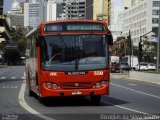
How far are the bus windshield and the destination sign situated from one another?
220 mm

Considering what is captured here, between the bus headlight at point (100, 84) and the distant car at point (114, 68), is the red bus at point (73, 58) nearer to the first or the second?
the bus headlight at point (100, 84)

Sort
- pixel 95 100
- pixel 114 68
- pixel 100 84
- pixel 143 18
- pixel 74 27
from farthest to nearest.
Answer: pixel 143 18, pixel 114 68, pixel 95 100, pixel 74 27, pixel 100 84

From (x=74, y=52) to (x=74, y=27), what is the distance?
927mm

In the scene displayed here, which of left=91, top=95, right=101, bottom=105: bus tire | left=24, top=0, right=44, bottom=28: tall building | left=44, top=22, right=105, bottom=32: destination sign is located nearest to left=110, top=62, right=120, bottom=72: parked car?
left=24, top=0, right=44, bottom=28: tall building

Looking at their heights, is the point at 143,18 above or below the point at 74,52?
above

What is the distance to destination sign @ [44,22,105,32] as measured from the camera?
19297 millimetres

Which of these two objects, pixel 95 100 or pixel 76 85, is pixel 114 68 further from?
pixel 76 85

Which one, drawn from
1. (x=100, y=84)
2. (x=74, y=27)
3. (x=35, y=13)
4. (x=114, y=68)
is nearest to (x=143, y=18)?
(x=35, y=13)

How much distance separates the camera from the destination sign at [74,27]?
19.3 metres

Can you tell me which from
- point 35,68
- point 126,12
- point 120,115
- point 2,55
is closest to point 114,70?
point 35,68

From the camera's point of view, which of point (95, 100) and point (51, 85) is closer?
point (51, 85)

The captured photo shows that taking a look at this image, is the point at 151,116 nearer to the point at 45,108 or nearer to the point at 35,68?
the point at 45,108

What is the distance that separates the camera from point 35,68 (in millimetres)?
20734

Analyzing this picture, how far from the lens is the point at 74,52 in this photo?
19125 mm
